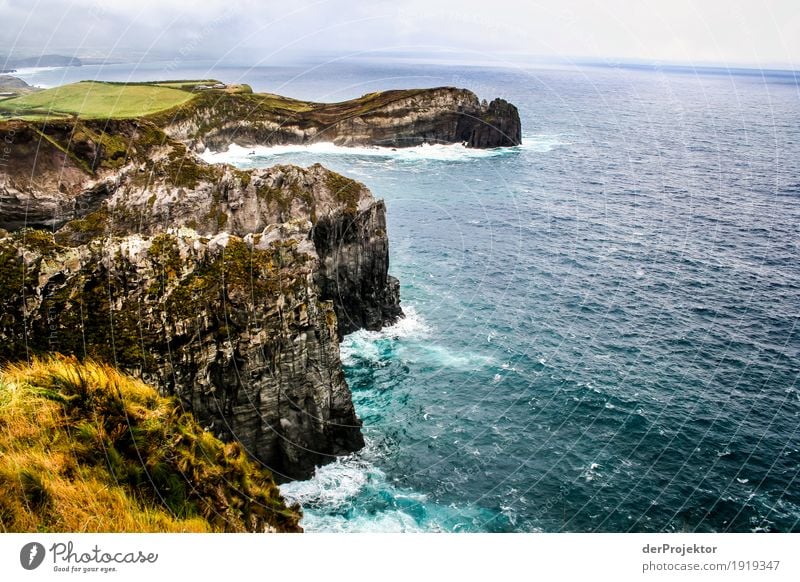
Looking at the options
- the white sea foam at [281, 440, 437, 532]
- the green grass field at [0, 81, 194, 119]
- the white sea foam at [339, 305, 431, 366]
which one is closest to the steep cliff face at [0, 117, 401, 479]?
the white sea foam at [281, 440, 437, 532]

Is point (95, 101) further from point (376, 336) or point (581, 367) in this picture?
point (581, 367)

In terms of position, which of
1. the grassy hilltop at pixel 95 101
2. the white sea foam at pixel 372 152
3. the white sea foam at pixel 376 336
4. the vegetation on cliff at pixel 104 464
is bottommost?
the white sea foam at pixel 376 336

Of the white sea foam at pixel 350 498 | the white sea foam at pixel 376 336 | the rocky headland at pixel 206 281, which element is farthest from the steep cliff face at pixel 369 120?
the white sea foam at pixel 350 498

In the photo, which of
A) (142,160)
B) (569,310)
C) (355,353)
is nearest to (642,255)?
(569,310)

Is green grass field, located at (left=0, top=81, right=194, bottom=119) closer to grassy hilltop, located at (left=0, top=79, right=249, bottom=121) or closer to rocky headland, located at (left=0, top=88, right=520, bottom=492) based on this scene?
grassy hilltop, located at (left=0, top=79, right=249, bottom=121)

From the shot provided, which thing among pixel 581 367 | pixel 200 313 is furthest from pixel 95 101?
pixel 581 367

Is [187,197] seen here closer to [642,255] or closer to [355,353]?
[355,353]

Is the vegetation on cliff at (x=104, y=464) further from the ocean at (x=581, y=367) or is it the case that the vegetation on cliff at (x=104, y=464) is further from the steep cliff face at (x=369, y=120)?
the steep cliff face at (x=369, y=120)
